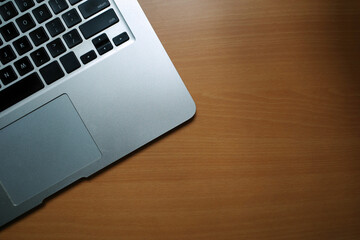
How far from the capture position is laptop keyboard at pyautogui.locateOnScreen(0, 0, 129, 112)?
0.45 meters

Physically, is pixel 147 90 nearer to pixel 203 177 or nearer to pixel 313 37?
pixel 203 177

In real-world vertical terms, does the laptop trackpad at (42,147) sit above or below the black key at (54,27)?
below

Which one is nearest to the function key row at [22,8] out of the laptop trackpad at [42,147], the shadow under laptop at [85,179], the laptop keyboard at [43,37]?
the laptop keyboard at [43,37]

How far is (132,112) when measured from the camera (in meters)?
0.47

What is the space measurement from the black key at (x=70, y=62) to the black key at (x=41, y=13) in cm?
6

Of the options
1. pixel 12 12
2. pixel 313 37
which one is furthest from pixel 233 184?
pixel 12 12

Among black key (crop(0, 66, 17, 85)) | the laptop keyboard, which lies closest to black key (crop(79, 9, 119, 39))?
the laptop keyboard

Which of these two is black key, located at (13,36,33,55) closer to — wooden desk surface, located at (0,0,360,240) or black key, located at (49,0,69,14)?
black key, located at (49,0,69,14)

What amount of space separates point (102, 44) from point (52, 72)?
0.25 feet

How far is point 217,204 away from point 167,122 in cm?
14

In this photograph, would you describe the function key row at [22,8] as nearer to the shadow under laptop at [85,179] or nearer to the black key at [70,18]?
the black key at [70,18]

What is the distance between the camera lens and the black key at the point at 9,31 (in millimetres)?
451

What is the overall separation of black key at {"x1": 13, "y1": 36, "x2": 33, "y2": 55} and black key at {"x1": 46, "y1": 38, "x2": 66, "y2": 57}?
0.03m

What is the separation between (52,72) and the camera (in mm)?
456
